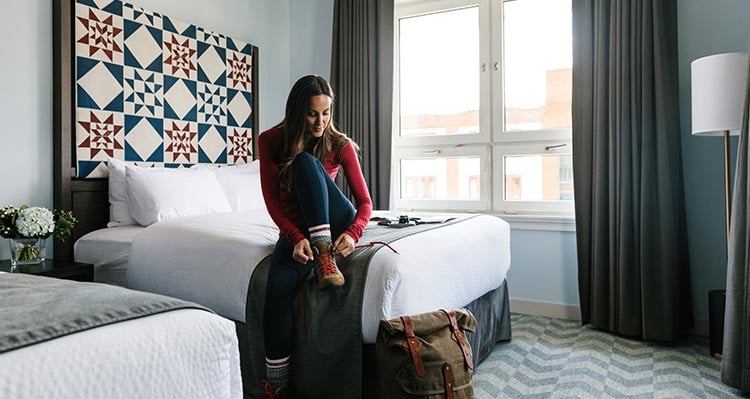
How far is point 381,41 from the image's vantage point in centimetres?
370

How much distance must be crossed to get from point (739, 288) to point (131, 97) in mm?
3070

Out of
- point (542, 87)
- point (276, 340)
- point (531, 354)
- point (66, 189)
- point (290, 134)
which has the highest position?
point (542, 87)

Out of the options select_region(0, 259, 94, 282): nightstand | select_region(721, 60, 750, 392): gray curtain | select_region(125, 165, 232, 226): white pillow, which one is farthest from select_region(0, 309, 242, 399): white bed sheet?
select_region(721, 60, 750, 392): gray curtain

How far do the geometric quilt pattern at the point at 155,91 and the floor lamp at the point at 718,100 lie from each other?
278 cm

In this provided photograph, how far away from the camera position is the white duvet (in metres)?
1.63

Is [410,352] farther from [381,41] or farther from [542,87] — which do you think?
[381,41]

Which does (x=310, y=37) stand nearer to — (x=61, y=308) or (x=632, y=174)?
(x=632, y=174)

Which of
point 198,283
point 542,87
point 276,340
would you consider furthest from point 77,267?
point 542,87

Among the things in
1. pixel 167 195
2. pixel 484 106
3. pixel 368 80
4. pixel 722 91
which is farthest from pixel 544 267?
pixel 167 195

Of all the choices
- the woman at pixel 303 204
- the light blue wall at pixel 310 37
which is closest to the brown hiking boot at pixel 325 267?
the woman at pixel 303 204

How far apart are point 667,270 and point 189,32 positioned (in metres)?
3.14

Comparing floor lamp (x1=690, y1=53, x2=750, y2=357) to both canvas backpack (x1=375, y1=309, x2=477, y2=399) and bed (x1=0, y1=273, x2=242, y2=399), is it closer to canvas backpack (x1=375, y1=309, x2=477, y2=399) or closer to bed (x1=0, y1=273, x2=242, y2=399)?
canvas backpack (x1=375, y1=309, x2=477, y2=399)

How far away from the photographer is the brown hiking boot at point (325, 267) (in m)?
1.62

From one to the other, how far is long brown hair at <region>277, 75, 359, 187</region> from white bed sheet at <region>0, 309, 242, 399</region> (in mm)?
1060
